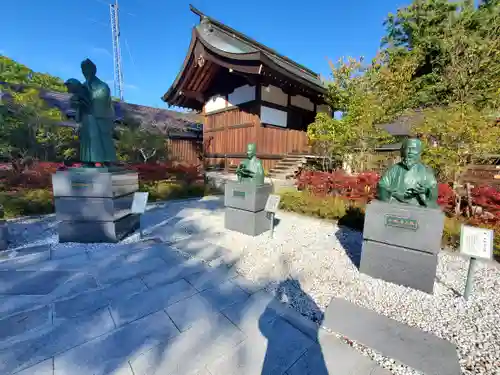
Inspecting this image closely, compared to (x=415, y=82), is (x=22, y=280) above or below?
below

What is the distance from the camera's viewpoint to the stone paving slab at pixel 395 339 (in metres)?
1.73

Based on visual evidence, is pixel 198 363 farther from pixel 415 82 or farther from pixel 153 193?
pixel 415 82

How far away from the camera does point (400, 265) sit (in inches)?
113

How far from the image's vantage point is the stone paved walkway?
5.42ft

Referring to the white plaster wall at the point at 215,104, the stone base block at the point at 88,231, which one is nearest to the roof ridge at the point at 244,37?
the white plaster wall at the point at 215,104

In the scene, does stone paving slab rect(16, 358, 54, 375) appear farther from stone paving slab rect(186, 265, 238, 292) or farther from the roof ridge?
the roof ridge

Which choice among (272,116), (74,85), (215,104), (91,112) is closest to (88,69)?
(74,85)

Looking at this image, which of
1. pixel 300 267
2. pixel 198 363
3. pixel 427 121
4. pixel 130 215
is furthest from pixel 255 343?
pixel 427 121

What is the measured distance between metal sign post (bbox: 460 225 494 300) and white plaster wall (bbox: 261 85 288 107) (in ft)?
28.3

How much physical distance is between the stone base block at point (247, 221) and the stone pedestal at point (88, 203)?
2.03 meters

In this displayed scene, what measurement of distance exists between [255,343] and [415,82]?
42.2ft

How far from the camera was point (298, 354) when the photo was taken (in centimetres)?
178

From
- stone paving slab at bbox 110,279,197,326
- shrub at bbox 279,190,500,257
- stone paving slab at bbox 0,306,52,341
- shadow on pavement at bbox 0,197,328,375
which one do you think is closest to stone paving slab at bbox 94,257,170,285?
shadow on pavement at bbox 0,197,328,375

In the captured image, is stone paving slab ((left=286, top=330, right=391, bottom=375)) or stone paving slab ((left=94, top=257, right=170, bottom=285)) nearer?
stone paving slab ((left=286, top=330, right=391, bottom=375))
